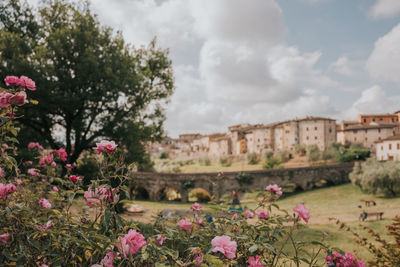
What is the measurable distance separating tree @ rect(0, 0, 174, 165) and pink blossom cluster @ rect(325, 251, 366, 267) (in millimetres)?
12112

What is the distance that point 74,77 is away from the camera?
42.2ft

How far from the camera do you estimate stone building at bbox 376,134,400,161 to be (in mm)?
45959

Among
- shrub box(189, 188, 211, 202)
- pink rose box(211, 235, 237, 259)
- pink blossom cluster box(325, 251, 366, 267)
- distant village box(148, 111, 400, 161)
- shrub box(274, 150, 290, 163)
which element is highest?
distant village box(148, 111, 400, 161)

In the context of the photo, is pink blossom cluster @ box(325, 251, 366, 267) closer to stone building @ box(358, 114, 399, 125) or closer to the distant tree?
the distant tree

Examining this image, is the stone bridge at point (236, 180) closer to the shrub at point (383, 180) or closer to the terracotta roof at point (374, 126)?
the shrub at point (383, 180)

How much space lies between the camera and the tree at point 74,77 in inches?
462

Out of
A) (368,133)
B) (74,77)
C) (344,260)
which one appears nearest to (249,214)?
(344,260)

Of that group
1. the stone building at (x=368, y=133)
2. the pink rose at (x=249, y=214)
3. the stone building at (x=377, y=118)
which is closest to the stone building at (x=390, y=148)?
the stone building at (x=368, y=133)

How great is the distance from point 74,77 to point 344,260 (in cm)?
1377

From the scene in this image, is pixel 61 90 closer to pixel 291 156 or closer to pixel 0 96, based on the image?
pixel 0 96

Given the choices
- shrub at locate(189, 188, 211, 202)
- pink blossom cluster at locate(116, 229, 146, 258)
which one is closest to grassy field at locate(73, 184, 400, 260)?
shrub at locate(189, 188, 211, 202)

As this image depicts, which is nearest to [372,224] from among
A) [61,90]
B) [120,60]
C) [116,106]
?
[116,106]

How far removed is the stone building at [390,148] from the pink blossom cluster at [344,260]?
175ft

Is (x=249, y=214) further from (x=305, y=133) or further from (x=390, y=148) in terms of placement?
(x=305, y=133)
